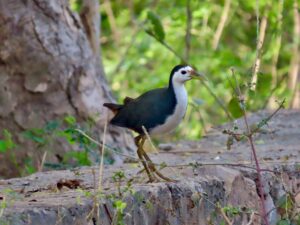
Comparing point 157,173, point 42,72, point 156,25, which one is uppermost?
point 156,25

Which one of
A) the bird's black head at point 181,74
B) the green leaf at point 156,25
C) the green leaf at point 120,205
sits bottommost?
the green leaf at point 120,205

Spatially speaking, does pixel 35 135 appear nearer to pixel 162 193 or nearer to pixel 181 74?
pixel 181 74

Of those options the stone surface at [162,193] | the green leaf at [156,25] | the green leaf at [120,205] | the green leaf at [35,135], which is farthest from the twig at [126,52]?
the green leaf at [120,205]

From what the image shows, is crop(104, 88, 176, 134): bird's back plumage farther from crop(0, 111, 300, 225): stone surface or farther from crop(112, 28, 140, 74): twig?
crop(112, 28, 140, 74): twig

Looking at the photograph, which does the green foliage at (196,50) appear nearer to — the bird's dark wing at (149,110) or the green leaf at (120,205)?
the bird's dark wing at (149,110)

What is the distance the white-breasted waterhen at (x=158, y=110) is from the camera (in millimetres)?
5887

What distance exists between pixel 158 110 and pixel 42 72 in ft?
8.39

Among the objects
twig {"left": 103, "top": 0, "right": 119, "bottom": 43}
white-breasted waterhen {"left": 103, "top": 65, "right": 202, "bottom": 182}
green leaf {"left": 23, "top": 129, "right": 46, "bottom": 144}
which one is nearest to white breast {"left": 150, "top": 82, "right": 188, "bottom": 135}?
white-breasted waterhen {"left": 103, "top": 65, "right": 202, "bottom": 182}

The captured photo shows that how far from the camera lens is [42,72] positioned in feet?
27.2

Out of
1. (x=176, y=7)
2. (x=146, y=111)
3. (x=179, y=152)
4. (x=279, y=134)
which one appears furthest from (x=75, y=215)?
(x=176, y=7)

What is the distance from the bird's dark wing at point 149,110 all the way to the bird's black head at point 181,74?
90 millimetres

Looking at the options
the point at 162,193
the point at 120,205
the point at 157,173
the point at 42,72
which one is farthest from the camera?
the point at 42,72

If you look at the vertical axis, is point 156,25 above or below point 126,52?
below

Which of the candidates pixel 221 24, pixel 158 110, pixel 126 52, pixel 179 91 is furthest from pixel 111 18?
pixel 158 110
